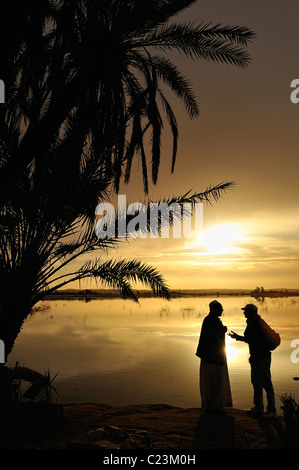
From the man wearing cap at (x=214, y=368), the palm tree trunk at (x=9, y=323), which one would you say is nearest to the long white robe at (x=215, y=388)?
the man wearing cap at (x=214, y=368)

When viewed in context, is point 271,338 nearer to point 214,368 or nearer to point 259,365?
point 259,365

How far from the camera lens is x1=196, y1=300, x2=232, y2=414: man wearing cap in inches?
331

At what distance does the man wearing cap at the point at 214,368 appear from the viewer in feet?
27.6

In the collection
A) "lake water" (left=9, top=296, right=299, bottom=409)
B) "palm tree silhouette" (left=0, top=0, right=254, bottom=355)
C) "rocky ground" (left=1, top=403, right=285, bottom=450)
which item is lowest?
"lake water" (left=9, top=296, right=299, bottom=409)

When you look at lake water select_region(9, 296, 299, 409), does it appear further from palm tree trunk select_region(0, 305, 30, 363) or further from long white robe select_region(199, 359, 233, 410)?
palm tree trunk select_region(0, 305, 30, 363)

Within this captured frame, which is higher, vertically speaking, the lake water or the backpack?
the backpack

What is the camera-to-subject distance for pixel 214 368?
857 centimetres

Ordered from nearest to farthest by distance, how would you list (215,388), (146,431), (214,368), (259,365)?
(146,431), (259,365), (215,388), (214,368)

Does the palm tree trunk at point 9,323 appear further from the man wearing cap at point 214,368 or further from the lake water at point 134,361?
the man wearing cap at point 214,368

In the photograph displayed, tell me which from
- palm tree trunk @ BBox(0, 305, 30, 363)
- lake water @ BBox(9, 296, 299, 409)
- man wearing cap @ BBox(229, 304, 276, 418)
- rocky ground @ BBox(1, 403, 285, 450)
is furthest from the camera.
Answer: lake water @ BBox(9, 296, 299, 409)

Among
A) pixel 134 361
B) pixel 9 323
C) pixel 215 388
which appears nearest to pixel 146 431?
pixel 215 388

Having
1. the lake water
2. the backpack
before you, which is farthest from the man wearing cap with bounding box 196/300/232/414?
the lake water

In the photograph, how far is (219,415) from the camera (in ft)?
27.0
